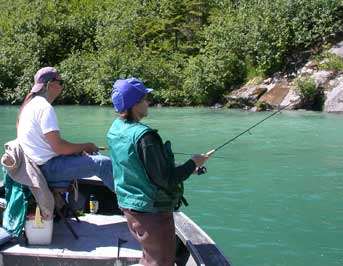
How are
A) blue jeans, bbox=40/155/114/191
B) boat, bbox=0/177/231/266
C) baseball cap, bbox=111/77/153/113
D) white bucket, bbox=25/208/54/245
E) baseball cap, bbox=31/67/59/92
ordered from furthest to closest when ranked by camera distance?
baseball cap, bbox=31/67/59/92, blue jeans, bbox=40/155/114/191, white bucket, bbox=25/208/54/245, boat, bbox=0/177/231/266, baseball cap, bbox=111/77/153/113

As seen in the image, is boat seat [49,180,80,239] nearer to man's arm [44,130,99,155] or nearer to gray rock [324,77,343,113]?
man's arm [44,130,99,155]

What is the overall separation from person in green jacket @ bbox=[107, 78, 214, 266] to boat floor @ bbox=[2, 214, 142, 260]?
0.77 metres

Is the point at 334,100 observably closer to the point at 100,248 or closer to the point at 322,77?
the point at 322,77

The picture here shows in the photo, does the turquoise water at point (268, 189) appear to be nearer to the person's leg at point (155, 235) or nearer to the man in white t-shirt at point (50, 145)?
the man in white t-shirt at point (50, 145)

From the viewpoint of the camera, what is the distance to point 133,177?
10.6ft

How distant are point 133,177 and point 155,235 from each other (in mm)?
352

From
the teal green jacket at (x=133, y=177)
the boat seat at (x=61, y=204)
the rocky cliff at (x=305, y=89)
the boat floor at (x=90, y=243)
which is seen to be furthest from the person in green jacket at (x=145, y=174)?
the rocky cliff at (x=305, y=89)

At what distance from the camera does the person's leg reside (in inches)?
130

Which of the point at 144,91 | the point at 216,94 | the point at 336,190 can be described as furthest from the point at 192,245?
the point at 216,94

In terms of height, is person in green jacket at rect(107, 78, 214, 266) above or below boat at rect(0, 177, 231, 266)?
above

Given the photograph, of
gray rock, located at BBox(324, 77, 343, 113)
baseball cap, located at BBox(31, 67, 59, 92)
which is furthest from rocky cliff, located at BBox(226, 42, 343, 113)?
baseball cap, located at BBox(31, 67, 59, 92)

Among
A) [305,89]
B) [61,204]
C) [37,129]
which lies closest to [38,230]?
[61,204]

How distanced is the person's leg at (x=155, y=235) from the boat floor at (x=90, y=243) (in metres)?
0.72

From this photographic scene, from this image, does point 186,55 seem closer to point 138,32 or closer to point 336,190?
point 138,32
